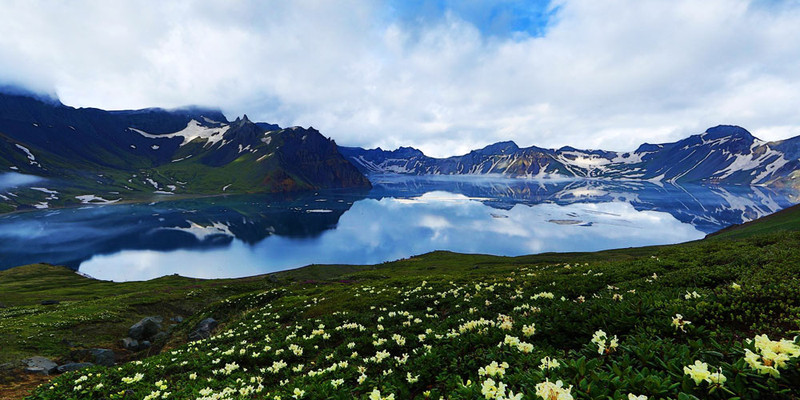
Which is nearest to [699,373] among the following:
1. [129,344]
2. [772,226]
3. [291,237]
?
[129,344]

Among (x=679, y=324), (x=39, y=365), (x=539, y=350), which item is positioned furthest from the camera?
(x=39, y=365)

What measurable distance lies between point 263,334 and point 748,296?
19.8 m

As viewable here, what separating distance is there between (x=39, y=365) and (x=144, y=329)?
9.83m

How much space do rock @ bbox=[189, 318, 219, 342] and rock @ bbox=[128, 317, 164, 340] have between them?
20.3ft

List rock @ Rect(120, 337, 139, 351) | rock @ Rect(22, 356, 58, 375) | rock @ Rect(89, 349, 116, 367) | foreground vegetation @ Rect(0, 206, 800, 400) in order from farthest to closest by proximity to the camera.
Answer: rock @ Rect(120, 337, 139, 351), rock @ Rect(89, 349, 116, 367), rock @ Rect(22, 356, 58, 375), foreground vegetation @ Rect(0, 206, 800, 400)

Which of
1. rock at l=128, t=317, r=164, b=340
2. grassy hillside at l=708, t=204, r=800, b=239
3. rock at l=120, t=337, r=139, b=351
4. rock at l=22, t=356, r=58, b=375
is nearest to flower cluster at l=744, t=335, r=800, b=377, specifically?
rock at l=22, t=356, r=58, b=375

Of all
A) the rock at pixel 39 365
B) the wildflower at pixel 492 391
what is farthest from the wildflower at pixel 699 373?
the rock at pixel 39 365

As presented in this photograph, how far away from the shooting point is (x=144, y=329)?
3003 cm

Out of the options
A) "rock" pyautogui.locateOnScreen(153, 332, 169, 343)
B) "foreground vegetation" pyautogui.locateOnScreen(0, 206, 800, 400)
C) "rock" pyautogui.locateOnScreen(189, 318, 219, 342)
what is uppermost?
"foreground vegetation" pyautogui.locateOnScreen(0, 206, 800, 400)

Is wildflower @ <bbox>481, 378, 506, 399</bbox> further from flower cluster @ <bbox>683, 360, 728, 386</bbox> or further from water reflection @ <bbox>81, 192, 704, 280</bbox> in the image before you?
water reflection @ <bbox>81, 192, 704, 280</bbox>

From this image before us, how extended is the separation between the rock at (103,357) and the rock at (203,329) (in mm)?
5104

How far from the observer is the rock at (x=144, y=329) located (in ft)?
96.3

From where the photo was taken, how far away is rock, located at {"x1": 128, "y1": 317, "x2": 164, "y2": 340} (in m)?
29.3

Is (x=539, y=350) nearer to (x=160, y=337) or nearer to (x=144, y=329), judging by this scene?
(x=160, y=337)
